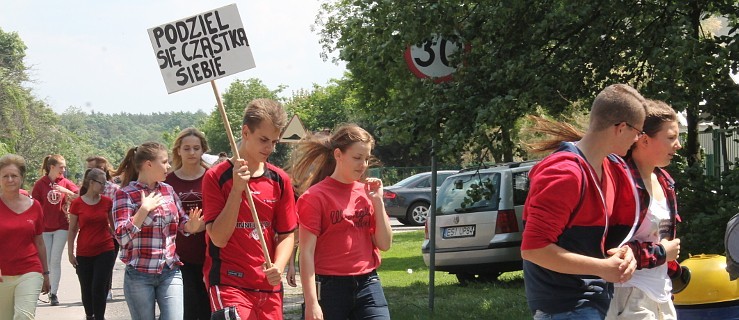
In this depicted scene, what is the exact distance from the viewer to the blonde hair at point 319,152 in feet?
21.3

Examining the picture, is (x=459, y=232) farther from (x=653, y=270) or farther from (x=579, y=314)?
→ (x=579, y=314)

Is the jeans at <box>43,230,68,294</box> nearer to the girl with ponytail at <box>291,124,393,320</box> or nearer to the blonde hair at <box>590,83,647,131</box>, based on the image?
the girl with ponytail at <box>291,124,393,320</box>

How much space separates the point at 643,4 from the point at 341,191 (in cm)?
505

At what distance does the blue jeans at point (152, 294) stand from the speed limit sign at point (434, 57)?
385 centimetres

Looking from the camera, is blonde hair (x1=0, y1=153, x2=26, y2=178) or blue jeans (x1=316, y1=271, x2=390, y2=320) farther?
blonde hair (x1=0, y1=153, x2=26, y2=178)

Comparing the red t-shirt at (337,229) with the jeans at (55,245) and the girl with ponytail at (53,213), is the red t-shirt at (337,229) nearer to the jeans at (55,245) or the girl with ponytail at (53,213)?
the girl with ponytail at (53,213)

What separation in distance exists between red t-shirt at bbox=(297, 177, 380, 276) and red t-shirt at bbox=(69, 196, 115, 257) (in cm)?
482

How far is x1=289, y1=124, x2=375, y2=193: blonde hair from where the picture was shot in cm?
650

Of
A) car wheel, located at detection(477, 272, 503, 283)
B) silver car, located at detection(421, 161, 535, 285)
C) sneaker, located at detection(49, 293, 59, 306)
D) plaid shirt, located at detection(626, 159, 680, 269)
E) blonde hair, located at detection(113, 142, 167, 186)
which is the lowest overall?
car wheel, located at detection(477, 272, 503, 283)

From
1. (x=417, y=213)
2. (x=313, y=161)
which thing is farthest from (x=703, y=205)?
(x=417, y=213)

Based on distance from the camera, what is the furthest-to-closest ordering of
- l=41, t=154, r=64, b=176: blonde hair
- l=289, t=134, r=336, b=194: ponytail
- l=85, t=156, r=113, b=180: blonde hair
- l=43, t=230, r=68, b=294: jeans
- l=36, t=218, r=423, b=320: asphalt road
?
l=41, t=154, r=64, b=176: blonde hair → l=43, t=230, r=68, b=294: jeans → l=36, t=218, r=423, b=320: asphalt road → l=85, t=156, r=113, b=180: blonde hair → l=289, t=134, r=336, b=194: ponytail

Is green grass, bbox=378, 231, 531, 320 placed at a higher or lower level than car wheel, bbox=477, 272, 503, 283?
higher

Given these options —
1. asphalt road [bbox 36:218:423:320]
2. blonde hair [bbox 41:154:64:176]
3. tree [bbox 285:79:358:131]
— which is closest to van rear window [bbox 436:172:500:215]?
asphalt road [bbox 36:218:423:320]

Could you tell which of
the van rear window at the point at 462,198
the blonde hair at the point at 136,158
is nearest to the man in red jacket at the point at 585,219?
the blonde hair at the point at 136,158
